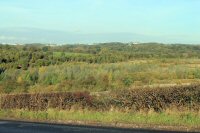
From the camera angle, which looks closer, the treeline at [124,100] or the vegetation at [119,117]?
the vegetation at [119,117]

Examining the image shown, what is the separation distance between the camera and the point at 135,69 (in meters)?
74.6

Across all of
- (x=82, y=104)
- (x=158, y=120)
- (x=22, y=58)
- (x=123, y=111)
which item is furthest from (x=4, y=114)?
(x=22, y=58)

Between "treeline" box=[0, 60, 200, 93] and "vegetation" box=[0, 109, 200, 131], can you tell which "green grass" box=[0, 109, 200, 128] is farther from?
"treeline" box=[0, 60, 200, 93]

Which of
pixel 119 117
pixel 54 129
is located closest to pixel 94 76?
pixel 119 117

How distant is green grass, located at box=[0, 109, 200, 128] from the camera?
1870 cm

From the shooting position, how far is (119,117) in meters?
20.8

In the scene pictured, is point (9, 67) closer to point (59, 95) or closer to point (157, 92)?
point (59, 95)

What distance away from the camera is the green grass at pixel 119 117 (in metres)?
18.7

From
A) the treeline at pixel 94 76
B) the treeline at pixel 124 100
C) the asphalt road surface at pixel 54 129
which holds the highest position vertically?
the treeline at pixel 124 100

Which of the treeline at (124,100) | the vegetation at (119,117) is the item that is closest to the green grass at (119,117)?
the vegetation at (119,117)

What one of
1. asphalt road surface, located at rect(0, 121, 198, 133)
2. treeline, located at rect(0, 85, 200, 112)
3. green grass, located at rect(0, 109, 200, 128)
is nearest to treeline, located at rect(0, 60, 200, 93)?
treeline, located at rect(0, 85, 200, 112)

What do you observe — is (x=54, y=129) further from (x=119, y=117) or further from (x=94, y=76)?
(x=94, y=76)

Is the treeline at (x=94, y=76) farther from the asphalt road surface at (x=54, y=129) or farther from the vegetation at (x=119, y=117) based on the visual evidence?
the asphalt road surface at (x=54, y=129)

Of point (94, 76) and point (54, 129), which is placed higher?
point (54, 129)
